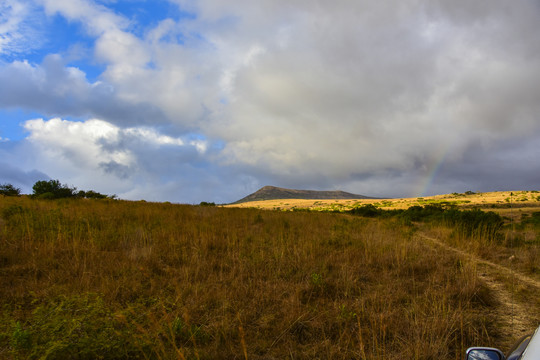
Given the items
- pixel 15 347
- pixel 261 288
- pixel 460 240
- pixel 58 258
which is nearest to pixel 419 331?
pixel 261 288

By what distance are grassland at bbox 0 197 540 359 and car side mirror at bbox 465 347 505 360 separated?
5.88 ft

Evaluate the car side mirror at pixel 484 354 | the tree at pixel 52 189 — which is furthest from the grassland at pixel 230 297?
the tree at pixel 52 189

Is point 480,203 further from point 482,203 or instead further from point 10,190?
point 10,190

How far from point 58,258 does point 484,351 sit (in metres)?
7.69

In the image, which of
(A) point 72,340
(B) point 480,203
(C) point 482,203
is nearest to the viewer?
(A) point 72,340

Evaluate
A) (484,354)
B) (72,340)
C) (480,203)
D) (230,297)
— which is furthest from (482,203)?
(72,340)

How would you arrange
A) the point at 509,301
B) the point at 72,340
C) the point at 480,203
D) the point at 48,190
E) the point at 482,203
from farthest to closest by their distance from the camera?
the point at 482,203 → the point at 480,203 → the point at 48,190 → the point at 509,301 → the point at 72,340

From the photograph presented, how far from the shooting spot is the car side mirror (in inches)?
57.6

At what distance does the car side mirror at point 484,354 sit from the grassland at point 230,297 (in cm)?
179

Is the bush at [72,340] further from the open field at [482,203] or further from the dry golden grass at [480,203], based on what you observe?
the dry golden grass at [480,203]

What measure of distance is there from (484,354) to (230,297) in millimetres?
3935

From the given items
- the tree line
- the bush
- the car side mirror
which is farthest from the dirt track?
the tree line

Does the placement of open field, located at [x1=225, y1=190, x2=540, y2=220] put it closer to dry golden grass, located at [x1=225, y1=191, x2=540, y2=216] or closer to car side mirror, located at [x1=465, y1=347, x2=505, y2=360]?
dry golden grass, located at [x1=225, y1=191, x2=540, y2=216]

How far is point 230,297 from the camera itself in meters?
4.76
